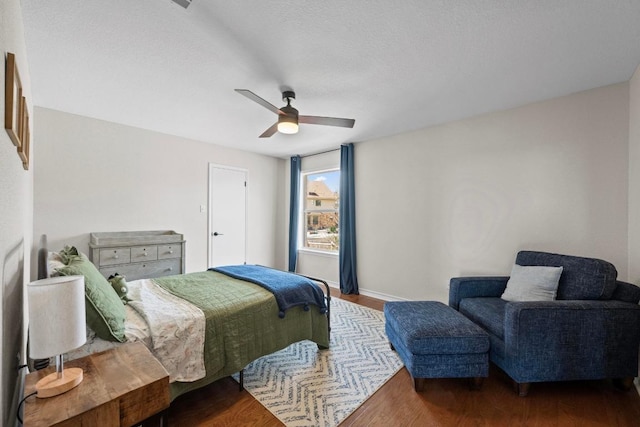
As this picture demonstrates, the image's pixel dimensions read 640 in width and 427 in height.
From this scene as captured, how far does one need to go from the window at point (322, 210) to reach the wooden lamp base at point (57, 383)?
3.78 m

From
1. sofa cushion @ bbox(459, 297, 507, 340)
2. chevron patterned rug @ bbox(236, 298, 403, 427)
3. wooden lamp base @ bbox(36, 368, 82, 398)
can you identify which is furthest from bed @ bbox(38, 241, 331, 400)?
sofa cushion @ bbox(459, 297, 507, 340)

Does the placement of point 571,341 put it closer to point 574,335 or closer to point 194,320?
point 574,335

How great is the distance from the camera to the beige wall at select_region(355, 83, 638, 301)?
241cm

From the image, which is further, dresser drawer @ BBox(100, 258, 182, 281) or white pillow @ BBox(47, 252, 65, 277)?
dresser drawer @ BBox(100, 258, 182, 281)

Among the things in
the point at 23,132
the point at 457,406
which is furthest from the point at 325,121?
the point at 457,406

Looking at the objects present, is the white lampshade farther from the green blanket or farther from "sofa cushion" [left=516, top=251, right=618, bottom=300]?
"sofa cushion" [left=516, top=251, right=618, bottom=300]

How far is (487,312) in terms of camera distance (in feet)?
7.13

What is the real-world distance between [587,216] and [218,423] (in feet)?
11.7

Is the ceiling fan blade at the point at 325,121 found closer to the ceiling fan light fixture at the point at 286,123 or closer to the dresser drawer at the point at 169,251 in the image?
the ceiling fan light fixture at the point at 286,123

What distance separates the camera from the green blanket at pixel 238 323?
1.75 meters

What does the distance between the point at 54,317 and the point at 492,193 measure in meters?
3.69

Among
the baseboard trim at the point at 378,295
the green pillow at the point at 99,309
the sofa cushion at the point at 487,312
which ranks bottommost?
the baseboard trim at the point at 378,295

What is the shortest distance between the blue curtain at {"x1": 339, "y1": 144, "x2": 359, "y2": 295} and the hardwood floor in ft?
7.20

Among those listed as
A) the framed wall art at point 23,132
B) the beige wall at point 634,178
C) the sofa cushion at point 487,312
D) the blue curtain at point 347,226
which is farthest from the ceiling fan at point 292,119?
the beige wall at point 634,178
